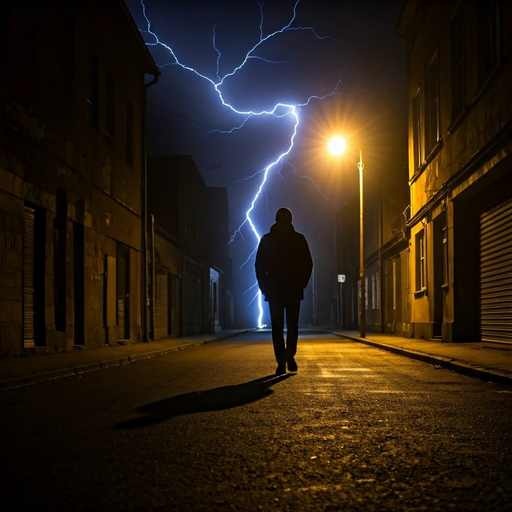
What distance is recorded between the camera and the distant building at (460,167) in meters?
12.5

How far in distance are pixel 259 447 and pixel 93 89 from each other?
14.5m

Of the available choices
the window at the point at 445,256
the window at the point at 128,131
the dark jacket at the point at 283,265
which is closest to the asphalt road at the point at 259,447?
the dark jacket at the point at 283,265

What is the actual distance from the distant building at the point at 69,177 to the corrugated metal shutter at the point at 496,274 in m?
8.98

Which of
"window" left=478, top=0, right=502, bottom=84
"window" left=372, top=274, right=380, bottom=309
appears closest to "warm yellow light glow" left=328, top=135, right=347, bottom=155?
"window" left=478, top=0, right=502, bottom=84

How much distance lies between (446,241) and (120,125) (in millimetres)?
9621

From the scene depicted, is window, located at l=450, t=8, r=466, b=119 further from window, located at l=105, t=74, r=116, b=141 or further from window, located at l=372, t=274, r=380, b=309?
window, located at l=372, t=274, r=380, b=309

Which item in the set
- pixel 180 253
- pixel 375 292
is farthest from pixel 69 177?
pixel 375 292

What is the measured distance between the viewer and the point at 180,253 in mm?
28734

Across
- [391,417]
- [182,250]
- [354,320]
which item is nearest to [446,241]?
[391,417]

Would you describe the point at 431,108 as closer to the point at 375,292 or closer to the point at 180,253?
the point at 180,253

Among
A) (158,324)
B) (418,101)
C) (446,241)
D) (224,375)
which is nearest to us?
(224,375)

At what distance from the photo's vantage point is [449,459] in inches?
134

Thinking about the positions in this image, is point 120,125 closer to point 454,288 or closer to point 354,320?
point 454,288

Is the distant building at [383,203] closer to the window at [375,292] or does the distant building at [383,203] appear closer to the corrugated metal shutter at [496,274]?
the window at [375,292]
